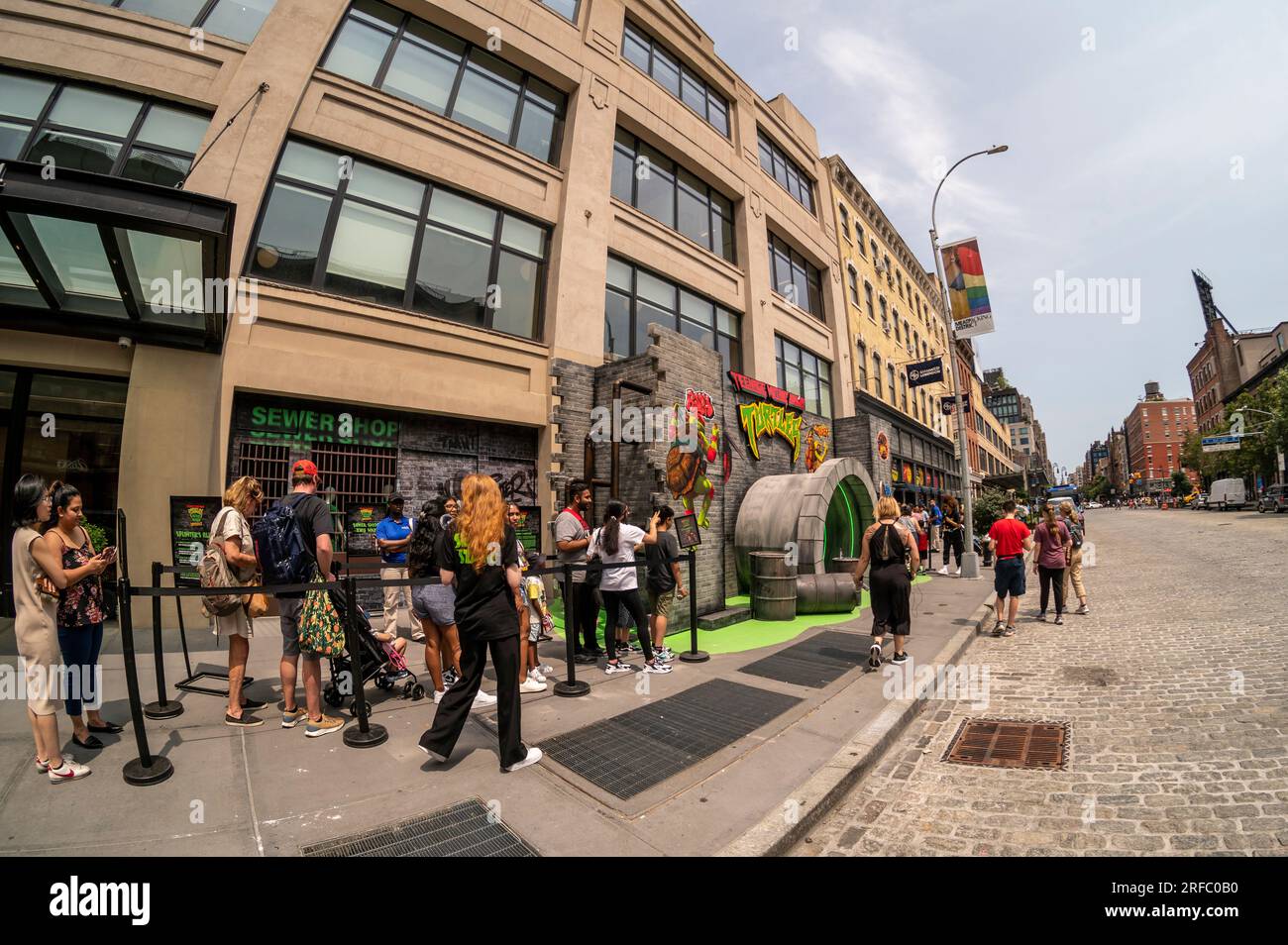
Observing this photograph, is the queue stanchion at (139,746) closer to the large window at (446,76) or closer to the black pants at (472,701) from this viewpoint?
the black pants at (472,701)

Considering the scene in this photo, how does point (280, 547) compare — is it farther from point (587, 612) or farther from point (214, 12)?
point (214, 12)

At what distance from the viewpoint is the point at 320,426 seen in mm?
8258

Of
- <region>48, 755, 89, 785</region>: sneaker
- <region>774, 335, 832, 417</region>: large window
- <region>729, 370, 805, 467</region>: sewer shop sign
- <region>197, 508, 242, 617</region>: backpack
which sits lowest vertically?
<region>48, 755, 89, 785</region>: sneaker

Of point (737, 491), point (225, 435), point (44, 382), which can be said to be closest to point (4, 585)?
point (44, 382)

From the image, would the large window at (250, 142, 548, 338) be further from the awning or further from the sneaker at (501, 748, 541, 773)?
the sneaker at (501, 748, 541, 773)

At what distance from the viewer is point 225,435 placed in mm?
7422

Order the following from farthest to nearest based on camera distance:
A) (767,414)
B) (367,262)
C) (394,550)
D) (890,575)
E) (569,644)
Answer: (767,414) → (367,262) → (394,550) → (890,575) → (569,644)

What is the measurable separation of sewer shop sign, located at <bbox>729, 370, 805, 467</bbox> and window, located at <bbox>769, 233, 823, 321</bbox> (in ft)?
17.3

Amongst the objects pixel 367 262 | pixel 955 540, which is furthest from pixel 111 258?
pixel 955 540

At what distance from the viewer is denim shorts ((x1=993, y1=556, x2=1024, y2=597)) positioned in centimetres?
827

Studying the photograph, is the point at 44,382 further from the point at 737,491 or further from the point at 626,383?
the point at 737,491

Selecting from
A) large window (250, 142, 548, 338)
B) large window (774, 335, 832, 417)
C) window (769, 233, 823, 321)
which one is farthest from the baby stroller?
window (769, 233, 823, 321)

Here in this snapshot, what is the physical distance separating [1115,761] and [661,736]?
3.32 meters

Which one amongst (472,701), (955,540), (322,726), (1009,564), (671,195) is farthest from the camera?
(955,540)
